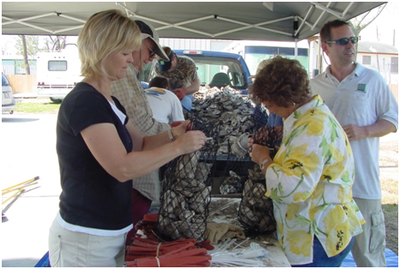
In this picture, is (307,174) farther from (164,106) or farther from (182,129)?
(164,106)

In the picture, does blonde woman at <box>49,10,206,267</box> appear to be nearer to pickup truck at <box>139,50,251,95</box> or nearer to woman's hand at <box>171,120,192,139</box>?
woman's hand at <box>171,120,192,139</box>

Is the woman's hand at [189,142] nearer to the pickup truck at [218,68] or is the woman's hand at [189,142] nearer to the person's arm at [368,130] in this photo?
the person's arm at [368,130]

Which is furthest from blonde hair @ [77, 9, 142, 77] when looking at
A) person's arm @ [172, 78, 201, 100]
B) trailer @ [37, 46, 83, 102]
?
trailer @ [37, 46, 83, 102]

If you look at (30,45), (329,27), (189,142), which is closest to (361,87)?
(329,27)

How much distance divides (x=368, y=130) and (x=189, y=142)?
1.41 m

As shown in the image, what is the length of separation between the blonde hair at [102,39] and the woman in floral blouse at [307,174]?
2.07ft

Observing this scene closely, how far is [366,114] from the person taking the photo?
2.33m

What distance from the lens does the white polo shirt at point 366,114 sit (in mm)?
2318

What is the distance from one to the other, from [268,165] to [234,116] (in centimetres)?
169

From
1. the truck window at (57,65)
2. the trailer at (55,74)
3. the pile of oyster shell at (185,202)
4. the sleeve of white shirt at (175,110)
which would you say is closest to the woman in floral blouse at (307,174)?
the pile of oyster shell at (185,202)

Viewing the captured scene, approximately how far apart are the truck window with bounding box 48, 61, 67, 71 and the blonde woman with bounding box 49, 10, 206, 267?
798 inches

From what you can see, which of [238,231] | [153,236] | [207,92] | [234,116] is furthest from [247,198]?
[207,92]

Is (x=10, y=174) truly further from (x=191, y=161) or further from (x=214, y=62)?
(x=191, y=161)

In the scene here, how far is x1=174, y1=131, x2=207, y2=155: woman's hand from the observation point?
1.42 m
